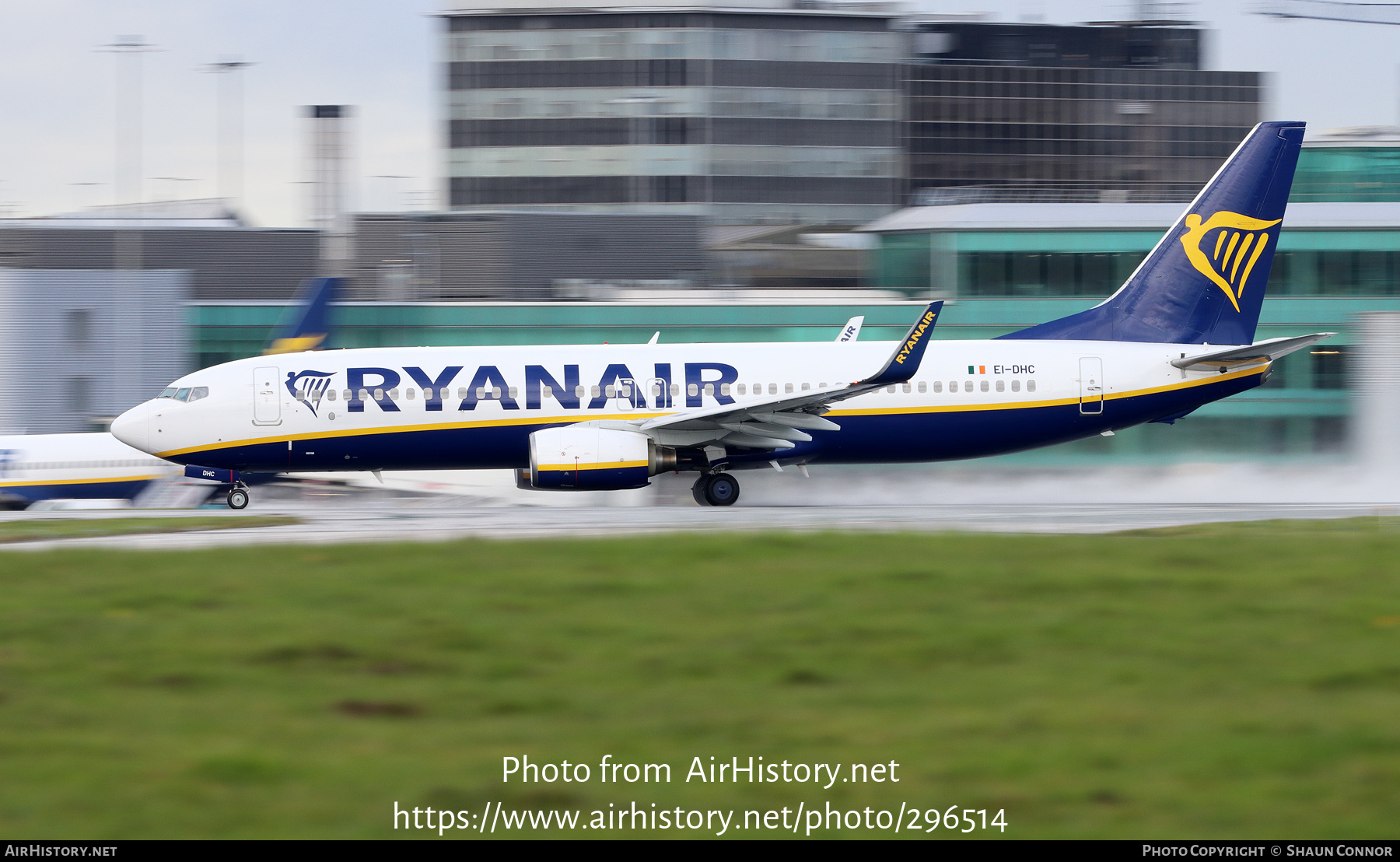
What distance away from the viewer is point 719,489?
24984 mm

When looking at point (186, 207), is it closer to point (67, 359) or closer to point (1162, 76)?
point (67, 359)

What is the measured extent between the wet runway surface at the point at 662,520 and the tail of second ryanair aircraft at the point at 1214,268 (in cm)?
365

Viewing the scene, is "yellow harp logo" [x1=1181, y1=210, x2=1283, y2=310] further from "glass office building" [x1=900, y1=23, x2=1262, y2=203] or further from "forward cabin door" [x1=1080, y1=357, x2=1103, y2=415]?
"glass office building" [x1=900, y1=23, x2=1262, y2=203]

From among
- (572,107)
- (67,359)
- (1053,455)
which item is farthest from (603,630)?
(572,107)

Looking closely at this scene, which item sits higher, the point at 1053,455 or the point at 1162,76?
the point at 1162,76

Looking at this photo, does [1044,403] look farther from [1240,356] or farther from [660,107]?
[660,107]

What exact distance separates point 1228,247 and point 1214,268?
544mm

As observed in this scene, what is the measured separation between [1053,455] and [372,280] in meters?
26.0

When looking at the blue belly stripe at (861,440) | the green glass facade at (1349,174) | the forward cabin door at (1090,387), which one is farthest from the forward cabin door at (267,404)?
the green glass facade at (1349,174)

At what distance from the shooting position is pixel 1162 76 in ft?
355

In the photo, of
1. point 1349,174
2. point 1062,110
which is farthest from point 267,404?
point 1062,110

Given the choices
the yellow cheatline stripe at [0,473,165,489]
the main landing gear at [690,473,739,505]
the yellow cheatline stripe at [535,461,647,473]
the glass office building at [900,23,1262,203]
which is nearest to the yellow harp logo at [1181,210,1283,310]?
the main landing gear at [690,473,739,505]

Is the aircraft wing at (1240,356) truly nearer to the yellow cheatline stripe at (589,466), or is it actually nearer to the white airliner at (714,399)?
the white airliner at (714,399)

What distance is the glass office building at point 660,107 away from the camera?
8919 cm
